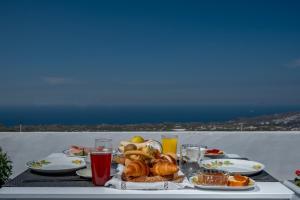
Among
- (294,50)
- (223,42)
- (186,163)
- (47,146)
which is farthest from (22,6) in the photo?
(186,163)

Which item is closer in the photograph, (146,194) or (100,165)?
(146,194)

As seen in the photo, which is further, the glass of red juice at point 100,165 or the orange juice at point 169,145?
the orange juice at point 169,145

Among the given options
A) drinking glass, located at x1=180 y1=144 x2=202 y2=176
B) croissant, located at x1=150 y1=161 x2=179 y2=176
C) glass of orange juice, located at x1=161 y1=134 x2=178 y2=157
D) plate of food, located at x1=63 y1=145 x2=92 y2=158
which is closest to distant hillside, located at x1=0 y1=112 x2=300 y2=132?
plate of food, located at x1=63 y1=145 x2=92 y2=158

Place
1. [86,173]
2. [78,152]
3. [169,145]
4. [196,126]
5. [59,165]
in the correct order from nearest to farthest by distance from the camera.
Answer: [86,173], [59,165], [169,145], [78,152], [196,126]

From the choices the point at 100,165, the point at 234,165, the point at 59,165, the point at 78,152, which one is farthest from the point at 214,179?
the point at 78,152

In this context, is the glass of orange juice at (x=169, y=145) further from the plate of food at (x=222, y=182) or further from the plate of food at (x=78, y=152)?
the plate of food at (x=222, y=182)

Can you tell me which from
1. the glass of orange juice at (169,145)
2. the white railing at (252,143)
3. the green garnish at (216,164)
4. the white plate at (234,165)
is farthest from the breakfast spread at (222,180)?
the white railing at (252,143)

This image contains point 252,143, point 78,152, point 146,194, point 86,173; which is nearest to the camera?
point 146,194

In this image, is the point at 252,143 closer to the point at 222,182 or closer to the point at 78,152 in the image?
the point at 78,152
